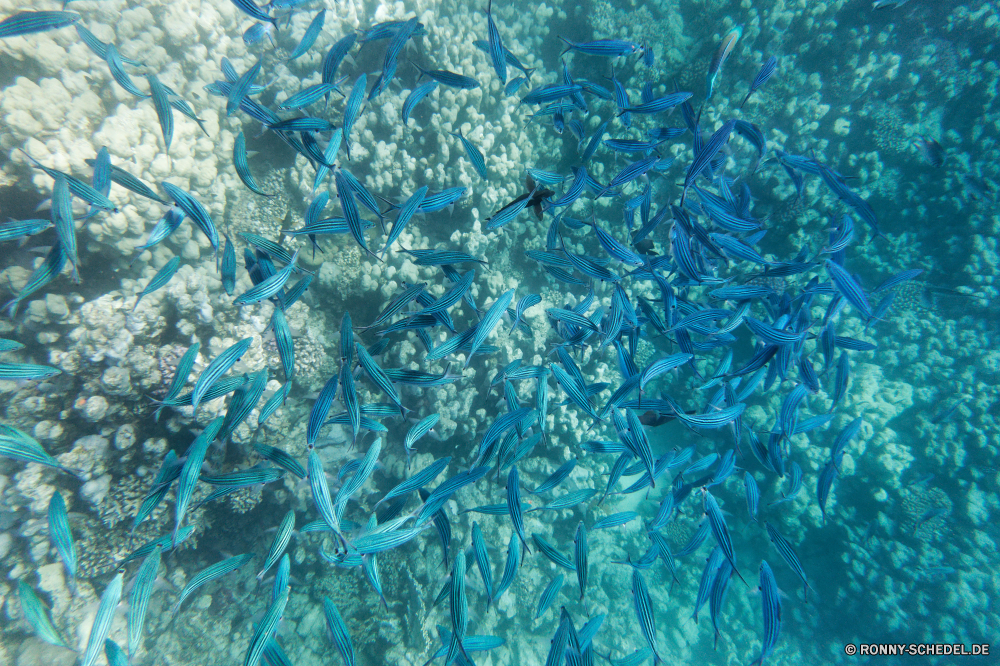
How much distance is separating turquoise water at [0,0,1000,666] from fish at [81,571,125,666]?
1.2 inches

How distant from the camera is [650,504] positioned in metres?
6.17

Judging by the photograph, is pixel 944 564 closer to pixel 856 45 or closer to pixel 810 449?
pixel 810 449

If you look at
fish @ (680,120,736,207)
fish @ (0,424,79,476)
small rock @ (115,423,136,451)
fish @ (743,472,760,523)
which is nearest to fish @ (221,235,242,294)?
fish @ (0,424,79,476)

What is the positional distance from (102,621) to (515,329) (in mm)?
4023

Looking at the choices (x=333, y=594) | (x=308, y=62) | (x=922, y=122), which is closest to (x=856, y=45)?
(x=922, y=122)

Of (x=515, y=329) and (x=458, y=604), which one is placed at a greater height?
(x=515, y=329)

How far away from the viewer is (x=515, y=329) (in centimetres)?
461

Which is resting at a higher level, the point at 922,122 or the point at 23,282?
the point at 922,122

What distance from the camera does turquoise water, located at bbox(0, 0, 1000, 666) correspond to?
3350 mm

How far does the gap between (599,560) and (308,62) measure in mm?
7862

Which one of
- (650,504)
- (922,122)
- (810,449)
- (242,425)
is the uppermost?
(922,122)

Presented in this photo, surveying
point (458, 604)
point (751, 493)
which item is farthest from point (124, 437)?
point (751, 493)

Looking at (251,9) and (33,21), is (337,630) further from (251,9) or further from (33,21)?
(251,9)

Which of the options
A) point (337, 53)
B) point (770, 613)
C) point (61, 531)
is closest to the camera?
point (61, 531)
